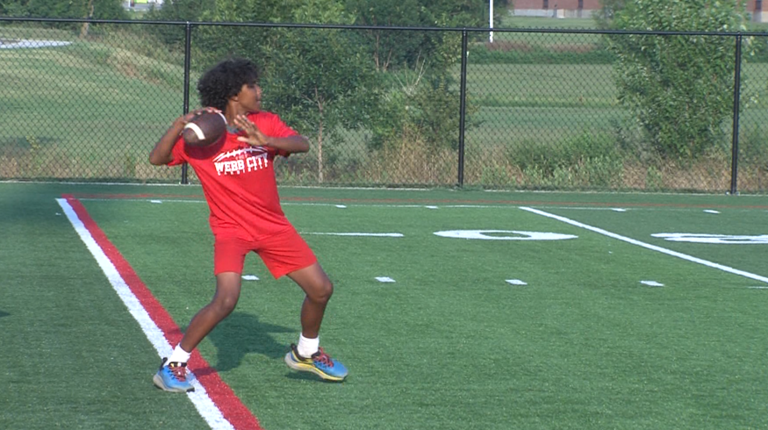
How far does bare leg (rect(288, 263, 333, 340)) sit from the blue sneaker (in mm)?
661

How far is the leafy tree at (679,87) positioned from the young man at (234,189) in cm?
1292

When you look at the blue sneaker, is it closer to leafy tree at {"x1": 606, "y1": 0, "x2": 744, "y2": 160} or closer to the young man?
the young man

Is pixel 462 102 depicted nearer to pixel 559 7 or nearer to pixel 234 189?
pixel 234 189

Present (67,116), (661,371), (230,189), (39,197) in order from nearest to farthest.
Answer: (230,189) → (661,371) → (39,197) → (67,116)

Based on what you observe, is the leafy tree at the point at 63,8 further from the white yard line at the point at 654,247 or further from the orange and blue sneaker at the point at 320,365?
the orange and blue sneaker at the point at 320,365

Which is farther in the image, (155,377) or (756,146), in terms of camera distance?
(756,146)

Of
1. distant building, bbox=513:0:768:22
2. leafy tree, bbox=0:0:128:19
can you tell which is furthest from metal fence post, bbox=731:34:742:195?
distant building, bbox=513:0:768:22

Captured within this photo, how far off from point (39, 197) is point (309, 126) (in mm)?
4441

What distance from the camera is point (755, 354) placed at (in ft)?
25.7

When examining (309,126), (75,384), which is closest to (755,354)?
(75,384)

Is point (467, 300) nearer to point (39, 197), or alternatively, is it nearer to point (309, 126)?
point (39, 197)

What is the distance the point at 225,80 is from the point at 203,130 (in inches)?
13.3

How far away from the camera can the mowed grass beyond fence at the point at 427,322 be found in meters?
6.36

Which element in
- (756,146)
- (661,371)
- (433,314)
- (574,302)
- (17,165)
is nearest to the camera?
(661,371)
